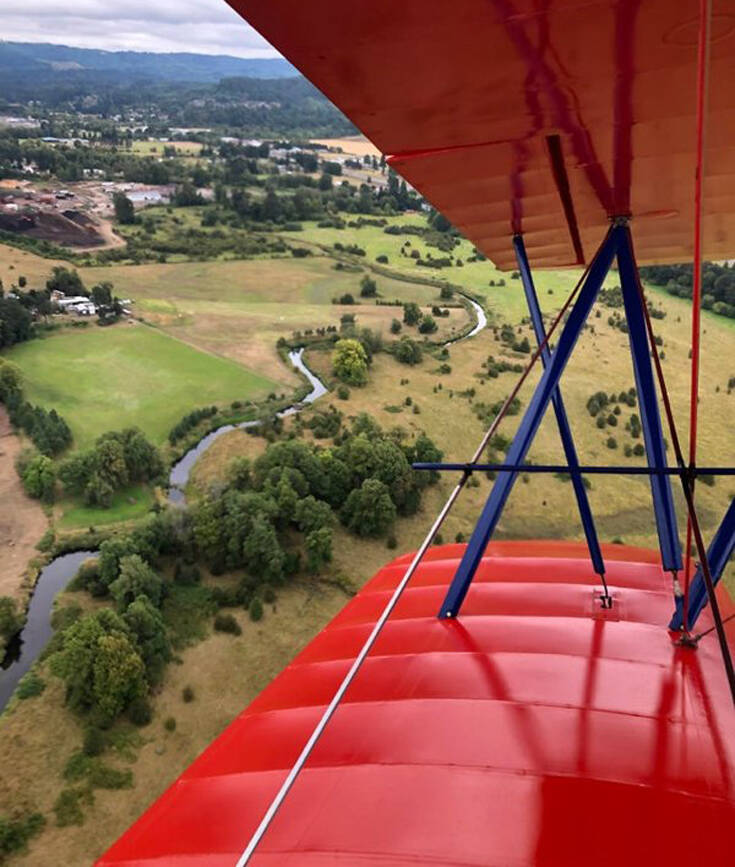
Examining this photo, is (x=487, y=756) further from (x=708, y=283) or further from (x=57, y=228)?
(x=57, y=228)

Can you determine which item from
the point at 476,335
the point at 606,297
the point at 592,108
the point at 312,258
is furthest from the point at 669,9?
the point at 312,258

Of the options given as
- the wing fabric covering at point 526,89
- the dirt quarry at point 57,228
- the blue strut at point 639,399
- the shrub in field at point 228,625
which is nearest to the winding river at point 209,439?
the shrub in field at point 228,625

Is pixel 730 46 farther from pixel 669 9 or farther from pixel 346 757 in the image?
pixel 346 757

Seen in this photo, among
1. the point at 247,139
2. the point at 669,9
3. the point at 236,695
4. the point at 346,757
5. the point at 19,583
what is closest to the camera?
the point at 669,9

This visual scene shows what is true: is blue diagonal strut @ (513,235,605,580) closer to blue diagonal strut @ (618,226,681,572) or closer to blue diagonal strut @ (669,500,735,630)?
blue diagonal strut @ (618,226,681,572)

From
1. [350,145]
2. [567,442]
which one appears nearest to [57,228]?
[567,442]

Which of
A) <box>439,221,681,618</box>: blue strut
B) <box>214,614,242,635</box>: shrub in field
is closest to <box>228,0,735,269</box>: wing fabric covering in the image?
<box>439,221,681,618</box>: blue strut
